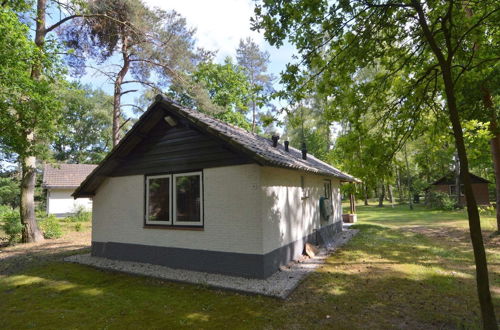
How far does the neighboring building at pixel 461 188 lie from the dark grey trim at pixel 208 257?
29.6m

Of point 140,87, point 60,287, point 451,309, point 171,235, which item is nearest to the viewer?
point 451,309

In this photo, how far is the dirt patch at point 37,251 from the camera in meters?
9.36

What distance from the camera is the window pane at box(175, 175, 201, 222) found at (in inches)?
309

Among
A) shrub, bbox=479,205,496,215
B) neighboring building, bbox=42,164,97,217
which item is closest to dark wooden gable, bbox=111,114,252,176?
shrub, bbox=479,205,496,215

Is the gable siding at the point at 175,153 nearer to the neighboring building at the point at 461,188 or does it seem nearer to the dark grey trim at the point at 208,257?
the dark grey trim at the point at 208,257

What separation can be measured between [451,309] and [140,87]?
19.4 m

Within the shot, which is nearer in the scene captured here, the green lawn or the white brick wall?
the green lawn

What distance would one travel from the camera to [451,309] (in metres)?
5.04

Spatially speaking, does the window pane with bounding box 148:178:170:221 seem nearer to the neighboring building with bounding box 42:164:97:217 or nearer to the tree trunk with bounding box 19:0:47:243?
the tree trunk with bounding box 19:0:47:243

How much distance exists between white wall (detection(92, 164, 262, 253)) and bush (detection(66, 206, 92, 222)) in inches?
657

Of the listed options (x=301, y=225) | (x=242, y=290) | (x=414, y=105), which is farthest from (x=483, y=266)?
(x=301, y=225)

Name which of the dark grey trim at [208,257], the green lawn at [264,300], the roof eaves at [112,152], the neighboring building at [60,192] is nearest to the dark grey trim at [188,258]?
the dark grey trim at [208,257]

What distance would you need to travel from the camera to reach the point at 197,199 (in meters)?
7.83

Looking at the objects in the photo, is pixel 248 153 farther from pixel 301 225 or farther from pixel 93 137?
pixel 93 137
